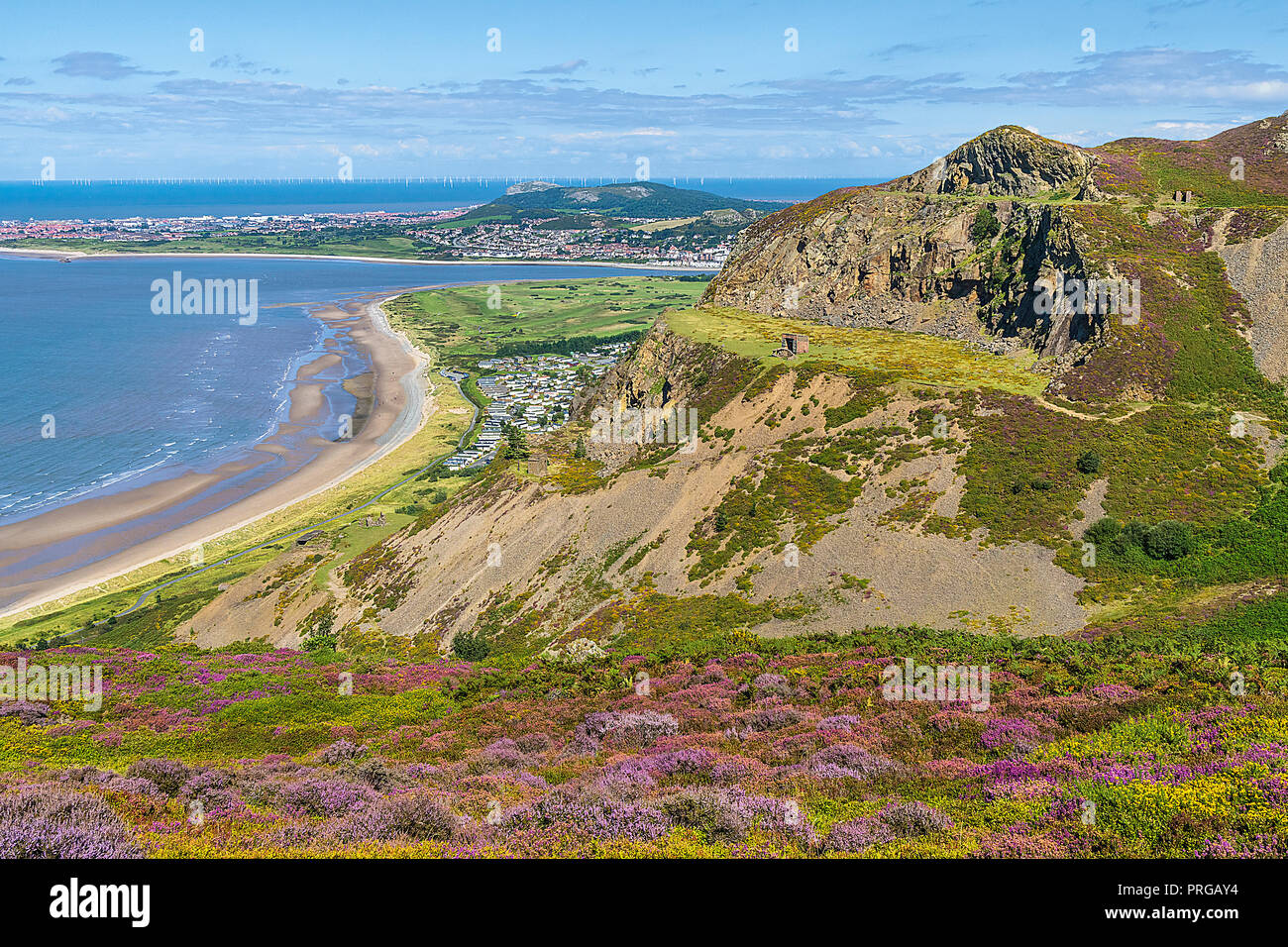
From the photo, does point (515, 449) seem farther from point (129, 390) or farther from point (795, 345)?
point (129, 390)

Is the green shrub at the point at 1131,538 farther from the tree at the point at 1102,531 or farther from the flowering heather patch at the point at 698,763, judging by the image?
the flowering heather patch at the point at 698,763

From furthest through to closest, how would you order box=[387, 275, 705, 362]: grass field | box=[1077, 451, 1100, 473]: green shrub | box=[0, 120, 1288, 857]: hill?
box=[387, 275, 705, 362]: grass field < box=[1077, 451, 1100, 473]: green shrub < box=[0, 120, 1288, 857]: hill

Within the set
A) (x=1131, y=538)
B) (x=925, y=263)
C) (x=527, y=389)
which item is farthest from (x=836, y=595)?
(x=527, y=389)

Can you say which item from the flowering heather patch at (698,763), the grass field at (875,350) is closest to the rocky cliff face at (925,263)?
the grass field at (875,350)

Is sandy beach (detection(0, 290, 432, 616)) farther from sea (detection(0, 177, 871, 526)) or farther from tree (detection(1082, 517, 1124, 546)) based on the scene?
tree (detection(1082, 517, 1124, 546))

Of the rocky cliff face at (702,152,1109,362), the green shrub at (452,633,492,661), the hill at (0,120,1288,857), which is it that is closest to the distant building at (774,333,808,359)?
the hill at (0,120,1288,857)

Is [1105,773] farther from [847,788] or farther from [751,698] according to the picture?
[751,698]
